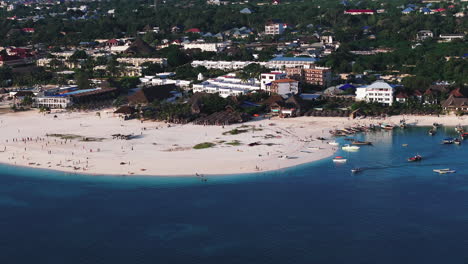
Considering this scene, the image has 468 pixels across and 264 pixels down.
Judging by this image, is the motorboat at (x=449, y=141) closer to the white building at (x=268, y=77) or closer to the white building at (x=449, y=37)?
the white building at (x=268, y=77)

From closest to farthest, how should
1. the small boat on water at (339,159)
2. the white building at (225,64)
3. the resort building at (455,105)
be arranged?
the small boat on water at (339,159)
the resort building at (455,105)
the white building at (225,64)

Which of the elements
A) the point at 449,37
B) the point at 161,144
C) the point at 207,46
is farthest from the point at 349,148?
the point at 449,37

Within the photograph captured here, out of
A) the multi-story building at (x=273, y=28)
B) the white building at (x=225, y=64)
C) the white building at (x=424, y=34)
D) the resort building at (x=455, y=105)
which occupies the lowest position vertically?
the resort building at (x=455, y=105)

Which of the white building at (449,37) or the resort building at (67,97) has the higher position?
the white building at (449,37)

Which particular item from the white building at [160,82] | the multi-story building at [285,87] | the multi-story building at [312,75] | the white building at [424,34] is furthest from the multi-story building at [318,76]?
the white building at [424,34]

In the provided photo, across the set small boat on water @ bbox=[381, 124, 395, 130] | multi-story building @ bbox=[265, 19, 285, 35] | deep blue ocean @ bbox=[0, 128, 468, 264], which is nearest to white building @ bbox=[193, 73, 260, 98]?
small boat on water @ bbox=[381, 124, 395, 130]

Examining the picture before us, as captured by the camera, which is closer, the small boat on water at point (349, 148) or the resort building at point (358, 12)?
the small boat on water at point (349, 148)

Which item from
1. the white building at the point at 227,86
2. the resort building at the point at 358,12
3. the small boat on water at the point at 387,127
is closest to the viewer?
the small boat on water at the point at 387,127

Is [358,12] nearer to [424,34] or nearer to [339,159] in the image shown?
[424,34]
